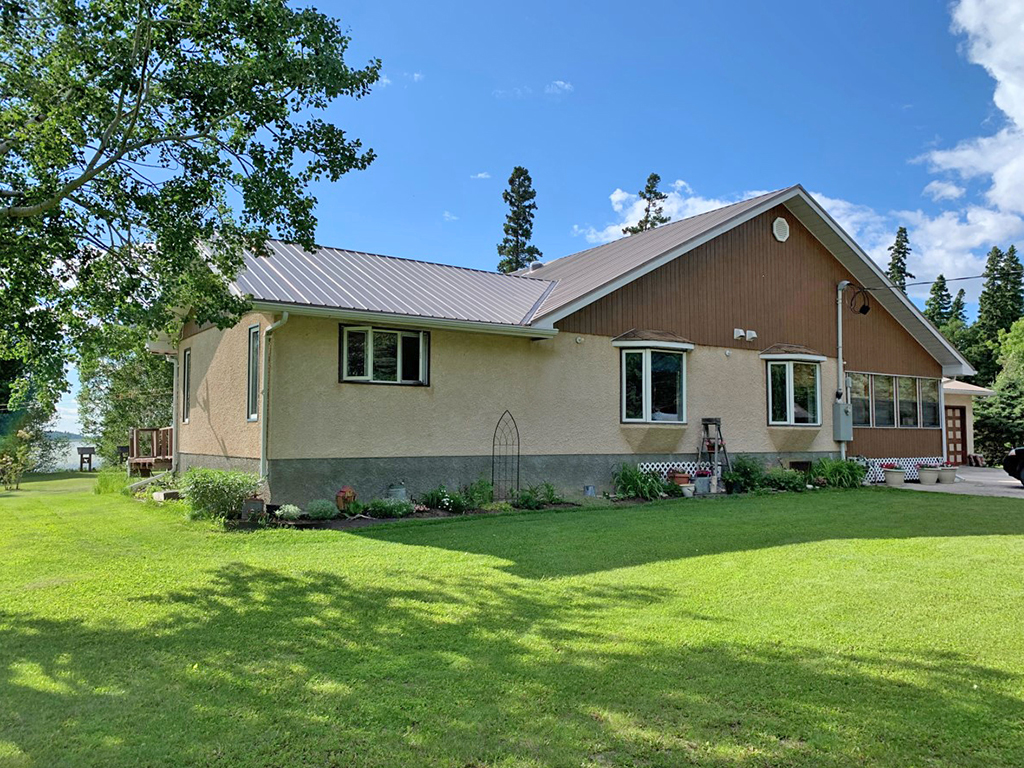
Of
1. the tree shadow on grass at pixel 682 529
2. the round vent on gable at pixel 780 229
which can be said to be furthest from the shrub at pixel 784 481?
the round vent on gable at pixel 780 229

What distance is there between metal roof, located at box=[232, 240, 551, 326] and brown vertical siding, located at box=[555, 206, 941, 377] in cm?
174

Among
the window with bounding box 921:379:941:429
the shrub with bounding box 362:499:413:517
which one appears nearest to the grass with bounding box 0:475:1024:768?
the shrub with bounding box 362:499:413:517

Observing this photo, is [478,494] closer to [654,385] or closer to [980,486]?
[654,385]

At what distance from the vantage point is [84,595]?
577 cm

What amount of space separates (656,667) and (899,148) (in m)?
22.5

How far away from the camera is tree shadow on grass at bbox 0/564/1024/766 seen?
302cm

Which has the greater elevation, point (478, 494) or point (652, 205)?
point (652, 205)

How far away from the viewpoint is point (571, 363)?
44.0ft

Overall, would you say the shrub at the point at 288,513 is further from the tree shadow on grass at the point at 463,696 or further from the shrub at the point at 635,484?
the shrub at the point at 635,484

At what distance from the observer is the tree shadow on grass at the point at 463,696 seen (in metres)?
3.02

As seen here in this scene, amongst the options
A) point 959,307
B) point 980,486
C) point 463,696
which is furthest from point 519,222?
point 959,307

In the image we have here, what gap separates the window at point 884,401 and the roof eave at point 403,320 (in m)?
11.0

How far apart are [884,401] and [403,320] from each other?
47.2 feet

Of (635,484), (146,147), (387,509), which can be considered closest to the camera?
(146,147)
